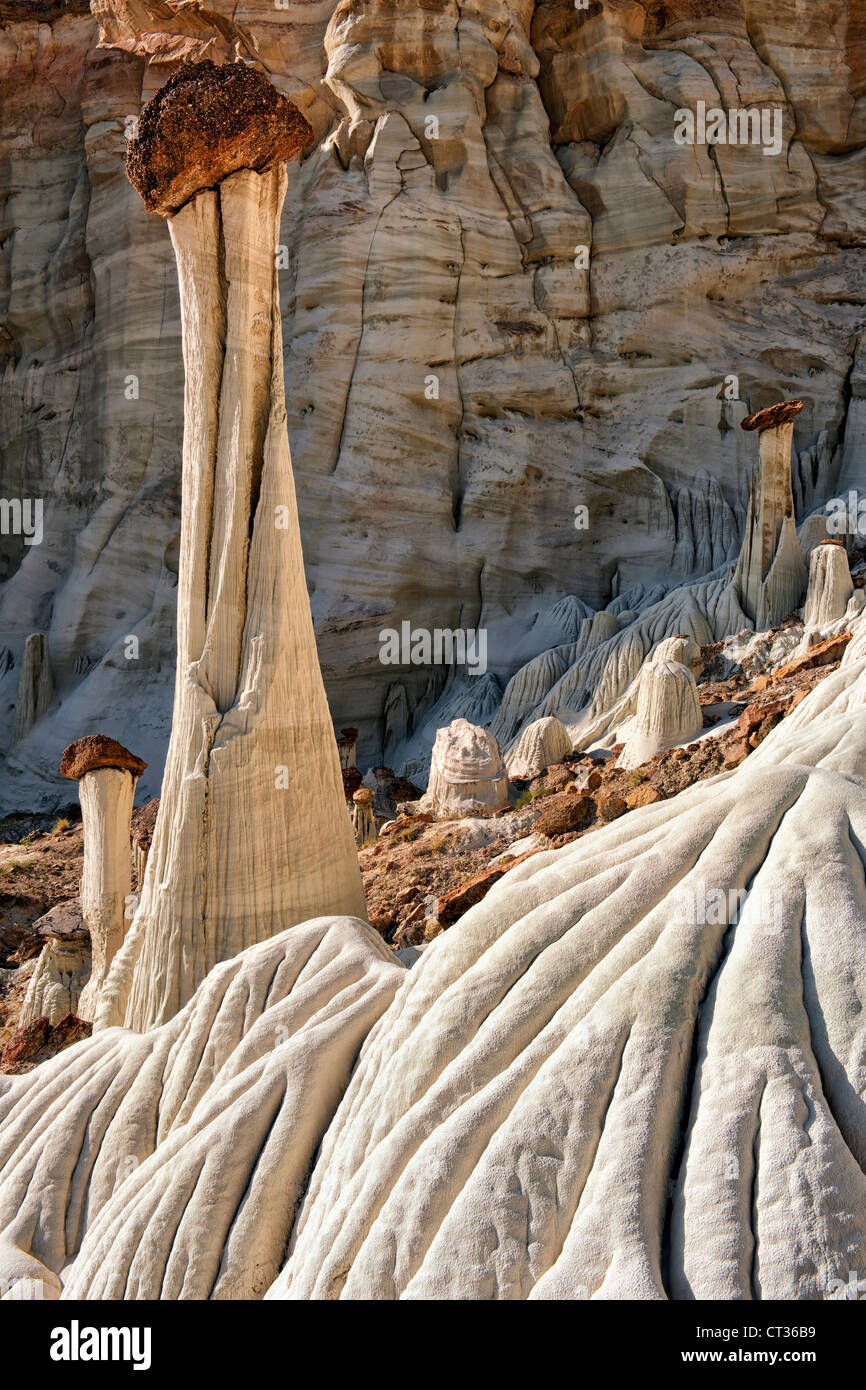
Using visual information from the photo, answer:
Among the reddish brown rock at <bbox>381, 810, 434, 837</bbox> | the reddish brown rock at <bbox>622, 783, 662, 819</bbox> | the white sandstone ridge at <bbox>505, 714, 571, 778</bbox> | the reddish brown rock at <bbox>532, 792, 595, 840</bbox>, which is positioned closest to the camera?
the reddish brown rock at <bbox>622, 783, 662, 819</bbox>

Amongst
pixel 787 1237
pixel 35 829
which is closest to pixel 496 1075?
pixel 787 1237

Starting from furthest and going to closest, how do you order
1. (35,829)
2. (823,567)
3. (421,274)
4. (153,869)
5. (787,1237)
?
(421,274)
(35,829)
(823,567)
(153,869)
(787,1237)

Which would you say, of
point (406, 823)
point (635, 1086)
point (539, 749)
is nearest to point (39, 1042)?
point (406, 823)

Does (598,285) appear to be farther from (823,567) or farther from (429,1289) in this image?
(429,1289)

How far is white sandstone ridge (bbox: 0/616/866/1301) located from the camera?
325 centimetres

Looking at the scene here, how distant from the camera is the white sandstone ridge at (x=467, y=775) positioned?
13564 mm

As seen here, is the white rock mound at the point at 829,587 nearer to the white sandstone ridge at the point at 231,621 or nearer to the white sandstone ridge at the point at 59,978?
the white sandstone ridge at the point at 231,621

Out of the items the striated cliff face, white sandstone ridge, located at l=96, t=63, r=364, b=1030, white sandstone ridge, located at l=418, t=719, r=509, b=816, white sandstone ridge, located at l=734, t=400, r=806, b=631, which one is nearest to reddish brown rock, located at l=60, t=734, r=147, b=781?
white sandstone ridge, located at l=96, t=63, r=364, b=1030

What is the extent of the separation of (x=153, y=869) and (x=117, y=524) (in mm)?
15796

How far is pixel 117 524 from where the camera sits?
22781 millimetres

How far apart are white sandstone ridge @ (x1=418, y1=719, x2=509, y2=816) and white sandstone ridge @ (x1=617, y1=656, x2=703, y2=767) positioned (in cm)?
140

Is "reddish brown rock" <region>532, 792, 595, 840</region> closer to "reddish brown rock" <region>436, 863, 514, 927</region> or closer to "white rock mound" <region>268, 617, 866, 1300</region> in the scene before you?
"reddish brown rock" <region>436, 863, 514, 927</region>

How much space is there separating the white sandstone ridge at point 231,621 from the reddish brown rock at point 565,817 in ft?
9.40

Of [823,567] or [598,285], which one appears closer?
[823,567]
